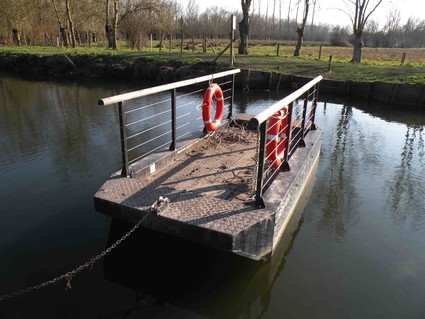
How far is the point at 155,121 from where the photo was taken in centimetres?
1091

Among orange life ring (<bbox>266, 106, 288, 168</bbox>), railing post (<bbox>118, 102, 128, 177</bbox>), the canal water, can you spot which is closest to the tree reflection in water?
the canal water

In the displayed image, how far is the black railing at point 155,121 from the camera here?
4.33 meters

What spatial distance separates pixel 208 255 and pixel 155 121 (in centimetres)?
709

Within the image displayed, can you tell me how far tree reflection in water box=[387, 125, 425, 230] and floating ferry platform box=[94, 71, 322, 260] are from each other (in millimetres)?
1703

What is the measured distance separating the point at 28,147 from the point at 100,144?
5.26 feet

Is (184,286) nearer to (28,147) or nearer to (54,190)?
(54,190)

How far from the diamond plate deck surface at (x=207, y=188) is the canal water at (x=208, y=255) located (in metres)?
0.75

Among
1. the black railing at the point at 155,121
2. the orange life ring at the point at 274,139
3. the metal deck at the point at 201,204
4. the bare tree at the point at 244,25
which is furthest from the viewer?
the bare tree at the point at 244,25

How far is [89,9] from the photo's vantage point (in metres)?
33.3

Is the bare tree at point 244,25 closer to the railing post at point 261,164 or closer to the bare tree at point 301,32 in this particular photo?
the bare tree at point 301,32

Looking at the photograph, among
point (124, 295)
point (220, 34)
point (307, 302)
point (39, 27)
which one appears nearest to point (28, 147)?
point (124, 295)

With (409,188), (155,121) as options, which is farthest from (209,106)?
(155,121)

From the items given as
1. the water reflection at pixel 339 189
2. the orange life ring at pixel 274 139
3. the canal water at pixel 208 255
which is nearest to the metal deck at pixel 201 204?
the orange life ring at pixel 274 139

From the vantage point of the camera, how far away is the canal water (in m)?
3.69
